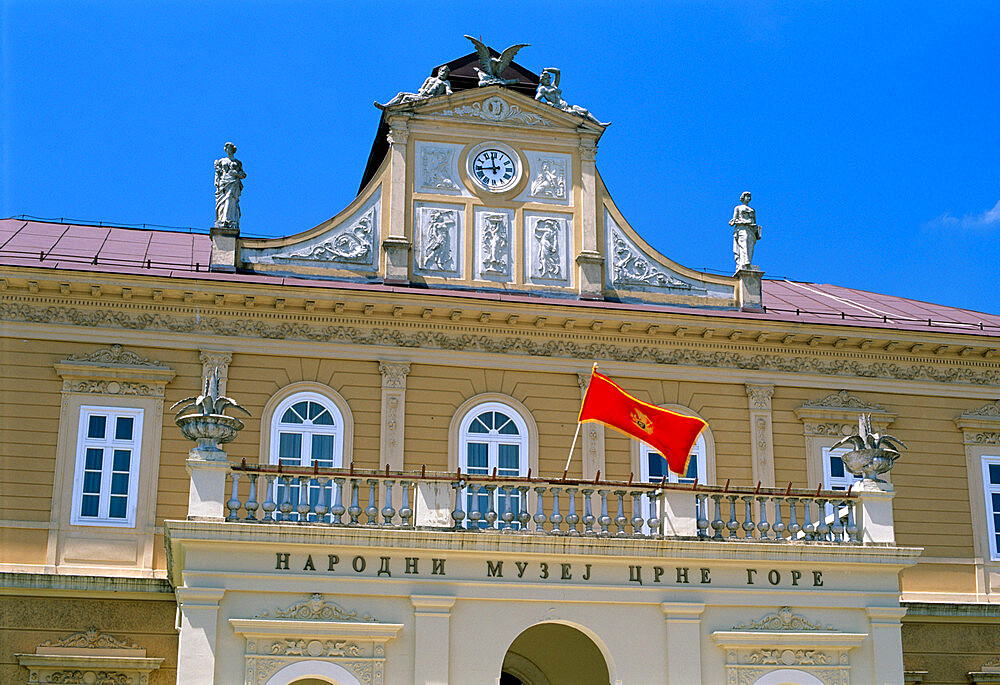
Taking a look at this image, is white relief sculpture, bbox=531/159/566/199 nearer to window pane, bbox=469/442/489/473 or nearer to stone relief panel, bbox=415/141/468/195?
stone relief panel, bbox=415/141/468/195

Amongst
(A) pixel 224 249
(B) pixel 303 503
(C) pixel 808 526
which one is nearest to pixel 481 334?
(A) pixel 224 249

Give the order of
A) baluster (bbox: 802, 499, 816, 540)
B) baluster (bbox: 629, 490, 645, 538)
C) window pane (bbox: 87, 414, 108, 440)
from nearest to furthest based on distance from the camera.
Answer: baluster (bbox: 629, 490, 645, 538) < baluster (bbox: 802, 499, 816, 540) < window pane (bbox: 87, 414, 108, 440)

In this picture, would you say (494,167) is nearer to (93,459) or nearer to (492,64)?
(492,64)

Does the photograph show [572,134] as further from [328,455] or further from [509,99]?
[328,455]

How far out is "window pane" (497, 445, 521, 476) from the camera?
82.2 feet

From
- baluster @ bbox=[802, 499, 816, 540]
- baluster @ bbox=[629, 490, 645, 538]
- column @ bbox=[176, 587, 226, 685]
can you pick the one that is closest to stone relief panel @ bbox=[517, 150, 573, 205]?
baluster @ bbox=[629, 490, 645, 538]

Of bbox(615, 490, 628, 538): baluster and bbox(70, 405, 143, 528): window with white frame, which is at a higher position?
bbox(70, 405, 143, 528): window with white frame

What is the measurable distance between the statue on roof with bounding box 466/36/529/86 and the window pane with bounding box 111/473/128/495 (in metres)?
10.8

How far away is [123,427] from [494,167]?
9.12 metres

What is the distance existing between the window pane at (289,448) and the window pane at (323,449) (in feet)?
0.96

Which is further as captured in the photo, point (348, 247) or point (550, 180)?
point (550, 180)

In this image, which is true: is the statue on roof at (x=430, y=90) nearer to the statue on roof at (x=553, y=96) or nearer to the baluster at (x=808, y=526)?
the statue on roof at (x=553, y=96)

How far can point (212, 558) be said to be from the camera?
17.5 metres

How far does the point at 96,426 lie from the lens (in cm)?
2394
